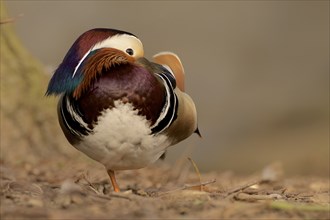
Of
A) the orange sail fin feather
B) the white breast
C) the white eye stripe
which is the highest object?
the white eye stripe

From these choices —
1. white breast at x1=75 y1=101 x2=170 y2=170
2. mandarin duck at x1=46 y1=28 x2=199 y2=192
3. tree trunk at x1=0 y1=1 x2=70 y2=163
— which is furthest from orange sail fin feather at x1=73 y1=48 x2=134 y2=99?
tree trunk at x1=0 y1=1 x2=70 y2=163

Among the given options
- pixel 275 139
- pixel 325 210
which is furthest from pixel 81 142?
pixel 275 139

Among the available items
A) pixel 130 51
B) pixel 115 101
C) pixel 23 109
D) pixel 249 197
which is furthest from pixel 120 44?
pixel 23 109

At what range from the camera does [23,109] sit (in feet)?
16.6

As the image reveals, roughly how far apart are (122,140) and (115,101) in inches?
6.1

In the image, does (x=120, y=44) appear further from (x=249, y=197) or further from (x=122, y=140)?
(x=249, y=197)

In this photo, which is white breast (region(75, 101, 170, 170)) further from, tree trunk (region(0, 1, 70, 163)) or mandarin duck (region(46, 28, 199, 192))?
tree trunk (region(0, 1, 70, 163))

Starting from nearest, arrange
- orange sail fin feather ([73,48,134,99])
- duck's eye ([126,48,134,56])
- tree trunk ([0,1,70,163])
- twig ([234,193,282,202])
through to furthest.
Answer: twig ([234,193,282,202]) → orange sail fin feather ([73,48,134,99]) → duck's eye ([126,48,134,56]) → tree trunk ([0,1,70,163])

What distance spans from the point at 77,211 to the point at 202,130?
5.68m

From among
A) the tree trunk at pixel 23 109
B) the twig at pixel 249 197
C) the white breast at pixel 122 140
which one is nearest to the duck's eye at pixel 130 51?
the white breast at pixel 122 140

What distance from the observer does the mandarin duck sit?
2.79m

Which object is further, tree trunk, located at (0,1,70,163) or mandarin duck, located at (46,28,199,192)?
tree trunk, located at (0,1,70,163)

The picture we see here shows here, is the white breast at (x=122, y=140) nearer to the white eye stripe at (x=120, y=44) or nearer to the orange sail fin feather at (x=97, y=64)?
the orange sail fin feather at (x=97, y=64)

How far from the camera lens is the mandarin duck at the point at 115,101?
9.15 feet
